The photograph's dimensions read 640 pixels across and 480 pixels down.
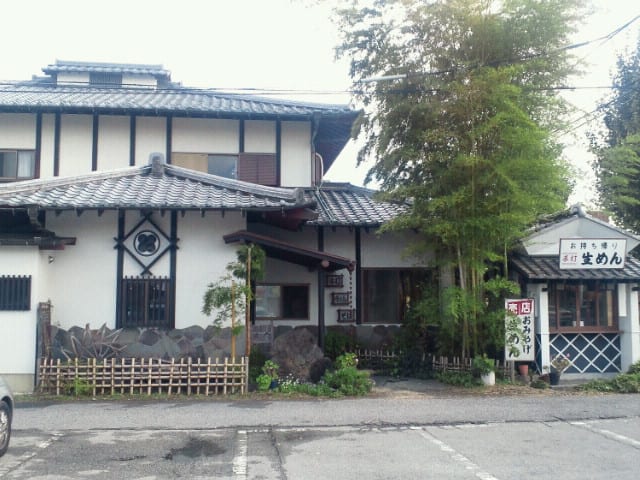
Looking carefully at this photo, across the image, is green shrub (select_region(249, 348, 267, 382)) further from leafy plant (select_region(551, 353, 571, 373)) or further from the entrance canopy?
leafy plant (select_region(551, 353, 571, 373))

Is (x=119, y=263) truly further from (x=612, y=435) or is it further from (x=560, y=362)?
(x=560, y=362)

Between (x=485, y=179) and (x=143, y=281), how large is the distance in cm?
654

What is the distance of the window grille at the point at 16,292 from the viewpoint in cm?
1020

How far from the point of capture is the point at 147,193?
1097cm

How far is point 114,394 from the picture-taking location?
10.0 metres

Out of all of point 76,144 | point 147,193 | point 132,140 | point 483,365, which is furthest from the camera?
point 132,140

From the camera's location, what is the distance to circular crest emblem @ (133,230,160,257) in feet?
35.9

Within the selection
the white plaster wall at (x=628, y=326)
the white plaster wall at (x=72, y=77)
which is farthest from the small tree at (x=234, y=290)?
the white plaster wall at (x=72, y=77)

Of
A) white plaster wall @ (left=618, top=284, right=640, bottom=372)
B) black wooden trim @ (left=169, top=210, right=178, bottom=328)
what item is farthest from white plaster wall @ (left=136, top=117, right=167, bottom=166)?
white plaster wall @ (left=618, top=284, right=640, bottom=372)

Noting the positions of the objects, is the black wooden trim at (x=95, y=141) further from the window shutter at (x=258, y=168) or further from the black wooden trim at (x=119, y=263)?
the black wooden trim at (x=119, y=263)

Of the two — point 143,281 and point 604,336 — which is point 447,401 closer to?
point 604,336

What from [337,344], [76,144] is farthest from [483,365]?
[76,144]

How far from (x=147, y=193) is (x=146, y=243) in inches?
37.0

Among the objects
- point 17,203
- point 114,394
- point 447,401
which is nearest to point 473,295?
point 447,401
